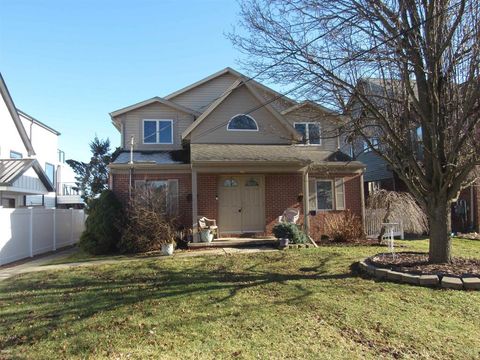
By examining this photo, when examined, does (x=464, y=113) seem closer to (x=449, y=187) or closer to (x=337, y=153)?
(x=449, y=187)

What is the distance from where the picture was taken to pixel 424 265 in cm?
905

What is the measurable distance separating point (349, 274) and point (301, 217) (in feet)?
26.2

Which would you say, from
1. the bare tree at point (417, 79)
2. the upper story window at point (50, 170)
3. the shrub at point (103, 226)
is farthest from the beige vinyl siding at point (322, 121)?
the upper story window at point (50, 170)

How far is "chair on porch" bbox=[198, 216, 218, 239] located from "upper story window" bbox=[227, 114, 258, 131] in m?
4.10

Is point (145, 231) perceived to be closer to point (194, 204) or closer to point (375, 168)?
point (194, 204)

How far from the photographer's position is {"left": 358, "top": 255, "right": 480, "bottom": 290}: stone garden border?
772 cm

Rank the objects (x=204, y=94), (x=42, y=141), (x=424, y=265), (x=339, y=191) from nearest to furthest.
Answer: (x=424, y=265) < (x=339, y=191) < (x=204, y=94) < (x=42, y=141)

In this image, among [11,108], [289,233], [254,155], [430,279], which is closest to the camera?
[430,279]

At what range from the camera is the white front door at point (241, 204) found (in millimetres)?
16734

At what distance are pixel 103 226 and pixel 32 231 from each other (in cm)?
278

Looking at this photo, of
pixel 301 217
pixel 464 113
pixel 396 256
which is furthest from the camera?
pixel 301 217

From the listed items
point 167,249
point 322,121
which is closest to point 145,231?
point 167,249

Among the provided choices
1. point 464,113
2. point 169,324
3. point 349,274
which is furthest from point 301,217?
point 169,324

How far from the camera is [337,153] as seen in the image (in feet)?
62.8
